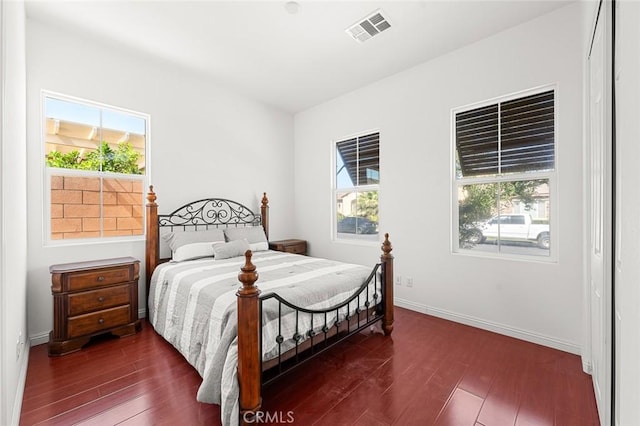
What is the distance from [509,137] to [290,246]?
3.12m

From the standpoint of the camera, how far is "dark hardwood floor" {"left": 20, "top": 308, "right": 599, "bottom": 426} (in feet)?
5.55

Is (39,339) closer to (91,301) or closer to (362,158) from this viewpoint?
(91,301)

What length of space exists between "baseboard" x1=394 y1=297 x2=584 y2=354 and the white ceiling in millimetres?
2899

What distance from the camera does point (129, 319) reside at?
9.09 ft

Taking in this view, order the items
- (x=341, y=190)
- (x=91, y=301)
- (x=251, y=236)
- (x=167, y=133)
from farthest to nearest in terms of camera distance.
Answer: (x=341, y=190) → (x=251, y=236) → (x=167, y=133) → (x=91, y=301)

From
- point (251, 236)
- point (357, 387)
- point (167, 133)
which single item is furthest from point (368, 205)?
point (167, 133)

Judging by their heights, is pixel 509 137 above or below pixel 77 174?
above

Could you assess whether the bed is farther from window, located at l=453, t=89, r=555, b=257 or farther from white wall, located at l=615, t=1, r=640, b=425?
white wall, located at l=615, t=1, r=640, b=425

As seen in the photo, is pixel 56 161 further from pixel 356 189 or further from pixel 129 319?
pixel 356 189

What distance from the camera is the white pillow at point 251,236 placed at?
3.71 meters

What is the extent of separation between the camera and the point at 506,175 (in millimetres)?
2871

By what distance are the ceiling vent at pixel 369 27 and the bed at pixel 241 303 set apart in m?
2.11

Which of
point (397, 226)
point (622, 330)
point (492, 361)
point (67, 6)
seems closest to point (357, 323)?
point (492, 361)

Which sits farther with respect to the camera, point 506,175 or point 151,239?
point 151,239
